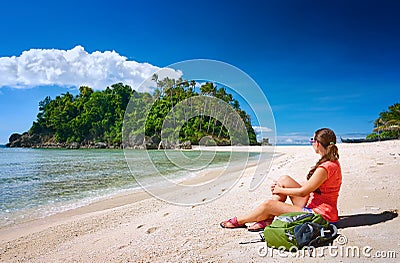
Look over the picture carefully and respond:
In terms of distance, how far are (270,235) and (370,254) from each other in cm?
101

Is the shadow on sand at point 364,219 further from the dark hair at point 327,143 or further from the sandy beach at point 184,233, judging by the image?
the dark hair at point 327,143

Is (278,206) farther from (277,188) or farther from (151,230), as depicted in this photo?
(151,230)

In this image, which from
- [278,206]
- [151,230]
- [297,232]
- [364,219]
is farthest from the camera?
[151,230]

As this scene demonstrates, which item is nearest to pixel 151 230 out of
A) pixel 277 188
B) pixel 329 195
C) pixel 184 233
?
pixel 184 233

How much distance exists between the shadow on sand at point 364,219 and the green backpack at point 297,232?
0.78 meters

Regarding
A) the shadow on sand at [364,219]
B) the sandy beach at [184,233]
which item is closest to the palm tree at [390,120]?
the sandy beach at [184,233]

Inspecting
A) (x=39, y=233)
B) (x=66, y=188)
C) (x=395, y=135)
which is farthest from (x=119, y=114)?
(x=39, y=233)

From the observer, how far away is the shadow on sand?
13.0ft

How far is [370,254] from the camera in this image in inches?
118

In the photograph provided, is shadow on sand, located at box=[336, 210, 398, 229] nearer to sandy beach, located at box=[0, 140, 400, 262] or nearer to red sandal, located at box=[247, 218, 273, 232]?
sandy beach, located at box=[0, 140, 400, 262]

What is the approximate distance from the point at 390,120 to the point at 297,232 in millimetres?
49904

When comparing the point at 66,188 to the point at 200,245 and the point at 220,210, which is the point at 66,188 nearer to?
the point at 220,210

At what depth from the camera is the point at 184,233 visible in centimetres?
428

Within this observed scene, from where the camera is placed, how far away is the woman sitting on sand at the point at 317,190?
3.54 meters
